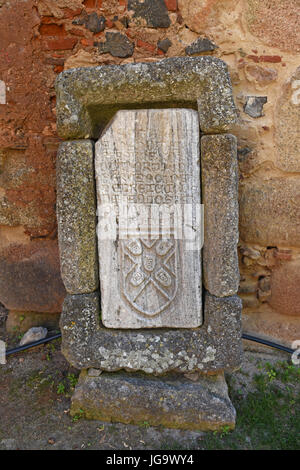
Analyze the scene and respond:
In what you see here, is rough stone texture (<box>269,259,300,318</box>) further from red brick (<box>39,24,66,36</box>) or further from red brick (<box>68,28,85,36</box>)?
red brick (<box>39,24,66,36</box>)

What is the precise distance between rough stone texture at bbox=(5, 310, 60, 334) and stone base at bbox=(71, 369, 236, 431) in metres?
0.83

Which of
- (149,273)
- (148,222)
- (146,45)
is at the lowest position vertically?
(149,273)

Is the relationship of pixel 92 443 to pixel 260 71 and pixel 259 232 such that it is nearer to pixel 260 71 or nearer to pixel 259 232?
pixel 259 232

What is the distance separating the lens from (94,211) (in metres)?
1.83

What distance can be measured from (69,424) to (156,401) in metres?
0.46

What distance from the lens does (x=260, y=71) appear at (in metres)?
2.16

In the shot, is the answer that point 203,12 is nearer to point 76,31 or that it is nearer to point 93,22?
point 93,22

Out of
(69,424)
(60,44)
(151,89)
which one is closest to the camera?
(151,89)

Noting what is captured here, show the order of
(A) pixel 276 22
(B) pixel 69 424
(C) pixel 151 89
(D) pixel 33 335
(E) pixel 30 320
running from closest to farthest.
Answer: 1. (C) pixel 151 89
2. (B) pixel 69 424
3. (A) pixel 276 22
4. (D) pixel 33 335
5. (E) pixel 30 320

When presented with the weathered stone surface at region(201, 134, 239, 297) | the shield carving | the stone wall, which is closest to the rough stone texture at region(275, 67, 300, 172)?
the stone wall

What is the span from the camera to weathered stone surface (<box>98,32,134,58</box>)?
2.18 meters

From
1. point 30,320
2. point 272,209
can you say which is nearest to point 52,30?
point 272,209

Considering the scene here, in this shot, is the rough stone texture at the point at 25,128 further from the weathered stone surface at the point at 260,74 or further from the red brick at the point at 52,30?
the weathered stone surface at the point at 260,74

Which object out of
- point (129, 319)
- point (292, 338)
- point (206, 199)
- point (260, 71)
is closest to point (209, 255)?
point (206, 199)
